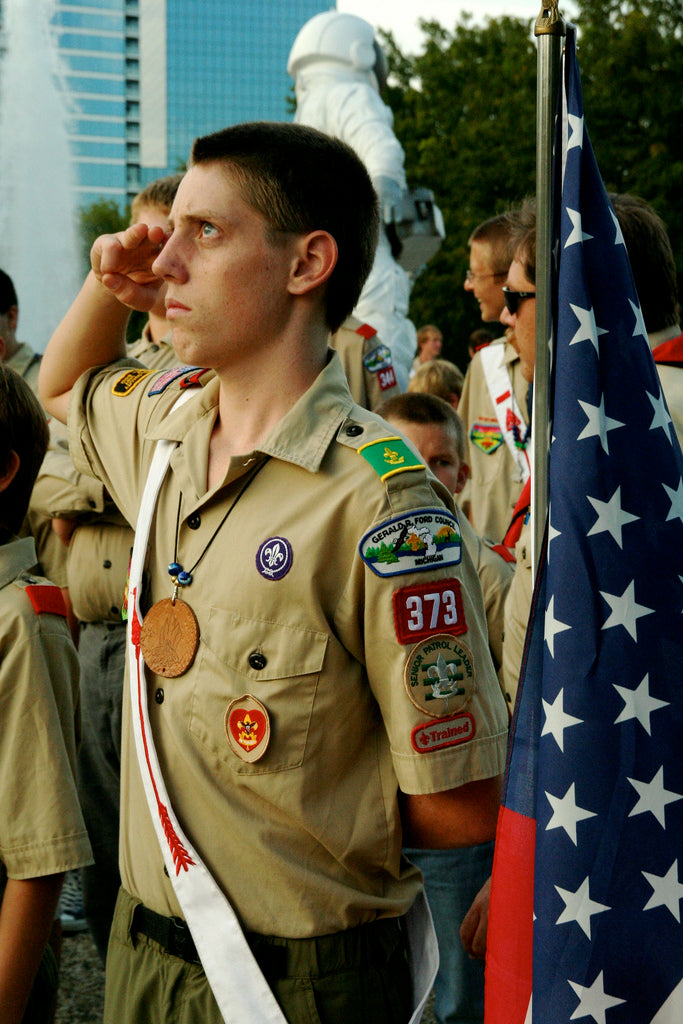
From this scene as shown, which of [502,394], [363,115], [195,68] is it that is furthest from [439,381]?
[195,68]

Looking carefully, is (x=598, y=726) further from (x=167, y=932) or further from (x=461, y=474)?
(x=461, y=474)

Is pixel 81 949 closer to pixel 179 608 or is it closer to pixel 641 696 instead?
pixel 179 608

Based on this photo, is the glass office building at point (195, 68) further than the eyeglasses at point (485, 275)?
Yes

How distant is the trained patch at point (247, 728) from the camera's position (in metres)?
2.01

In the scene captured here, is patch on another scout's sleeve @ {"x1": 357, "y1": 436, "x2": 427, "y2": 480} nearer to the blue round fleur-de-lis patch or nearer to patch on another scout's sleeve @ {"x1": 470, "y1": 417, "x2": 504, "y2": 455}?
the blue round fleur-de-lis patch

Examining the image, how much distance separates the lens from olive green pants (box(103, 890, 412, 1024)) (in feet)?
6.61

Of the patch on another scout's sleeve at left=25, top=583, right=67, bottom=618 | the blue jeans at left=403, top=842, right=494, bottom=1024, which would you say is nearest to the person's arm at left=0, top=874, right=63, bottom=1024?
the patch on another scout's sleeve at left=25, top=583, right=67, bottom=618

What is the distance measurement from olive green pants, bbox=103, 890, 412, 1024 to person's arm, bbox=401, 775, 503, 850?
0.19 meters

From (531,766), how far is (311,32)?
1305 centimetres

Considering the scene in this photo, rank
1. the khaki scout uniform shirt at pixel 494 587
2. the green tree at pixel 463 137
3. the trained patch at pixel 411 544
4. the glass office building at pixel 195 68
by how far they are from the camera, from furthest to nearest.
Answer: the glass office building at pixel 195 68, the green tree at pixel 463 137, the khaki scout uniform shirt at pixel 494 587, the trained patch at pixel 411 544

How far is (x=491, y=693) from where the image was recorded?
2.09 m

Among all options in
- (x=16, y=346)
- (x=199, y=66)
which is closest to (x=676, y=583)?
(x=16, y=346)

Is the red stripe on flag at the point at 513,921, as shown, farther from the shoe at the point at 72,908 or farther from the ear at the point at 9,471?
the shoe at the point at 72,908

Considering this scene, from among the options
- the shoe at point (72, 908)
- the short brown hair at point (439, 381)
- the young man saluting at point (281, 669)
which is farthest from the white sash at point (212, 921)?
the short brown hair at point (439, 381)
